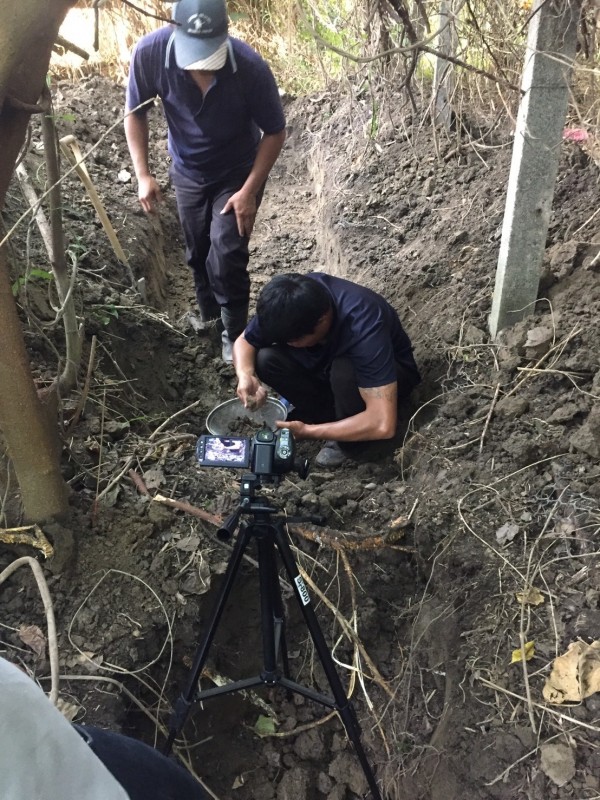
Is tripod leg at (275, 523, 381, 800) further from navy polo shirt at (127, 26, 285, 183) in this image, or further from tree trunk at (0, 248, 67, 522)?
navy polo shirt at (127, 26, 285, 183)

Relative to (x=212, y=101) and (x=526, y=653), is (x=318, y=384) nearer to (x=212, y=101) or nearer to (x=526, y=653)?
(x=212, y=101)

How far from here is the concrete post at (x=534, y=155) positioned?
177 cm

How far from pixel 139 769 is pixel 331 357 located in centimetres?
167

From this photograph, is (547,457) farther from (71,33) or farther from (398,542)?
(71,33)

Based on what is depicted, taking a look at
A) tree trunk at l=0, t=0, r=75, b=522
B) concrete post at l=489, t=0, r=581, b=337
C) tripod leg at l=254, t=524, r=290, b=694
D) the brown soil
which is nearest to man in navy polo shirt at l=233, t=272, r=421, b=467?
the brown soil

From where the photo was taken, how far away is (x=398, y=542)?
1920 millimetres

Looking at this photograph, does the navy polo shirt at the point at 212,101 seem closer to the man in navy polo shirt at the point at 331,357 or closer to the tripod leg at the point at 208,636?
the man in navy polo shirt at the point at 331,357

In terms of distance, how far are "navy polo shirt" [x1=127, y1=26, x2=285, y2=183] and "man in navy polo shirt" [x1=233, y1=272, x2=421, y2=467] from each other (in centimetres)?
81

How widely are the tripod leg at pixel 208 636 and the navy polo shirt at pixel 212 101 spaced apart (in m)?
1.89

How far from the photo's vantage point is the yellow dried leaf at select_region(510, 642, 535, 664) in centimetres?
151

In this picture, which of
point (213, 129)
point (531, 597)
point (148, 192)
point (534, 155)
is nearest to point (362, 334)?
point (534, 155)

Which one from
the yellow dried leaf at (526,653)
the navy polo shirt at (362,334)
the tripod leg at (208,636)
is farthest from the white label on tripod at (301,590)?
the navy polo shirt at (362,334)

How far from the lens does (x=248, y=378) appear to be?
2.39 m

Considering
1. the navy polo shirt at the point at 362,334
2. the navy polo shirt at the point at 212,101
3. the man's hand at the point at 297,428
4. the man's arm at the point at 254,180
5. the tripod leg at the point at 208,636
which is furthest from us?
the man's arm at the point at 254,180
